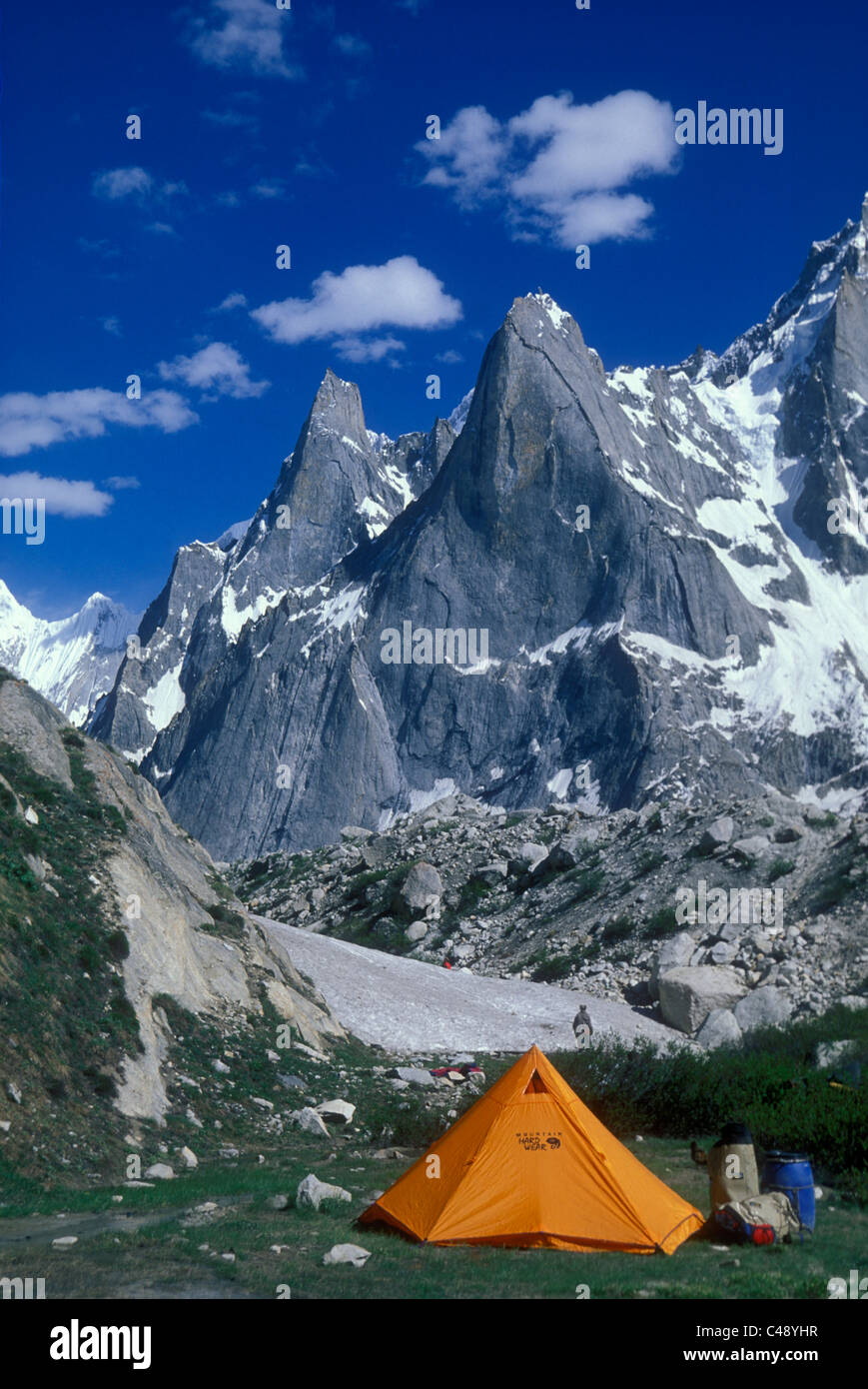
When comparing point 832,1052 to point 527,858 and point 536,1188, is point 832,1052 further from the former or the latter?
point 527,858

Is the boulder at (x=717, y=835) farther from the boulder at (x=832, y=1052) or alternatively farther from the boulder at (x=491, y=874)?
the boulder at (x=832, y=1052)

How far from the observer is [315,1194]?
14516 mm

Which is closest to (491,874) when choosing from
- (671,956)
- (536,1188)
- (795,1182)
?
(671,956)

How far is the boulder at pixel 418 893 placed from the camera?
56219 millimetres

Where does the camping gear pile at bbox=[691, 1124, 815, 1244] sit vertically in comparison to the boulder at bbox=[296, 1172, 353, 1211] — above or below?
above

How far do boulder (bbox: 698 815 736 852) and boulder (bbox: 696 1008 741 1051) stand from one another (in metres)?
16.7

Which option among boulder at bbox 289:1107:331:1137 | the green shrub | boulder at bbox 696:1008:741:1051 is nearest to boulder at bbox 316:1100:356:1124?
boulder at bbox 289:1107:331:1137

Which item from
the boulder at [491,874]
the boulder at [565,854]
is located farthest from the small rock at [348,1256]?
the boulder at [491,874]

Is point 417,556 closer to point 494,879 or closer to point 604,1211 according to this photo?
point 494,879

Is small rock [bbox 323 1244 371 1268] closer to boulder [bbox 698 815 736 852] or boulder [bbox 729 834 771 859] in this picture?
boulder [bbox 729 834 771 859]

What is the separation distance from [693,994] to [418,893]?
20736 mm

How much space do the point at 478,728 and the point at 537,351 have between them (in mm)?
58705

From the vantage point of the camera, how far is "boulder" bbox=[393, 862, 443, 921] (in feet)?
184

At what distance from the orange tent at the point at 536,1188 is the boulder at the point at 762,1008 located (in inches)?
911
